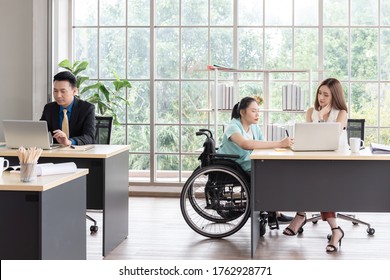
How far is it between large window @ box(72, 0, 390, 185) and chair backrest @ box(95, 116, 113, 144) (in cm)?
181

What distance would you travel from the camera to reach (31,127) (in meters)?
4.72

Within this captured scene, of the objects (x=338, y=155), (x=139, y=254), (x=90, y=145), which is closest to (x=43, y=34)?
(x=90, y=145)

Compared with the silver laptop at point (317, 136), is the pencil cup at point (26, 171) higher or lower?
lower

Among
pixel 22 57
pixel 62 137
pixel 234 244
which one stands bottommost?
pixel 234 244

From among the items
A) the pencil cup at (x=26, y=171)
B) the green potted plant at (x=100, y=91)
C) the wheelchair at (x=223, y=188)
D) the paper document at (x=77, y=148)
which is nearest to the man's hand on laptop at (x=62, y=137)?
the paper document at (x=77, y=148)

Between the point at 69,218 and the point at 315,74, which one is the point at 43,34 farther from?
the point at 69,218

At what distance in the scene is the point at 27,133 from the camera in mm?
4762

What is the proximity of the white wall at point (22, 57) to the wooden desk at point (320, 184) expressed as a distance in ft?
12.0

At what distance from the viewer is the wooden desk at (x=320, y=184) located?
476cm

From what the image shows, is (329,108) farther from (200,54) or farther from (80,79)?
(80,79)

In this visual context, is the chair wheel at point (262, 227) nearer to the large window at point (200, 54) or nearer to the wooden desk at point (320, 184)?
the wooden desk at point (320, 184)

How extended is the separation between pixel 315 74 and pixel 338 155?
3.20m

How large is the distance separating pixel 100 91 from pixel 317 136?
3705mm

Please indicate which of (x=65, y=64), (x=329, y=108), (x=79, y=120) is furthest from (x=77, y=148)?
(x=65, y=64)
